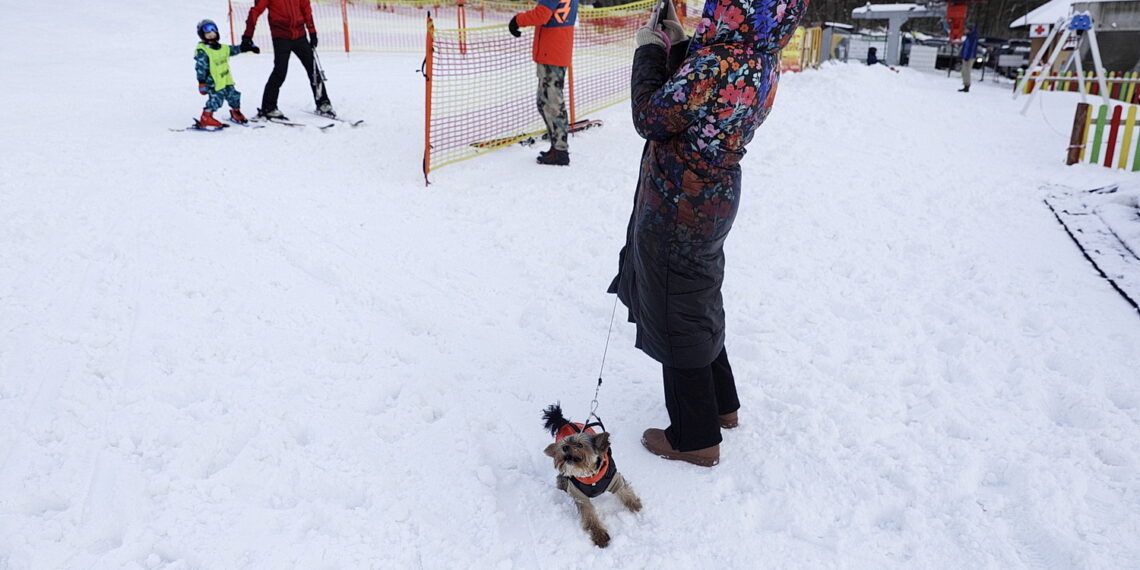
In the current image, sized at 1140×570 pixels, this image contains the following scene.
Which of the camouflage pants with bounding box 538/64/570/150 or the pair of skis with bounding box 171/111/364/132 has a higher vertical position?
the camouflage pants with bounding box 538/64/570/150

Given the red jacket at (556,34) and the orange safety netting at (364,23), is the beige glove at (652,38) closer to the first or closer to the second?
the red jacket at (556,34)

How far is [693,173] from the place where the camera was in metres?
2.32

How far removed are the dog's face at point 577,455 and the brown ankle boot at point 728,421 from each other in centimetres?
90

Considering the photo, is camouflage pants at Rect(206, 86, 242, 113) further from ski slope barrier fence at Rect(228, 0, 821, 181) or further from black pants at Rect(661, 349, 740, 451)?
black pants at Rect(661, 349, 740, 451)

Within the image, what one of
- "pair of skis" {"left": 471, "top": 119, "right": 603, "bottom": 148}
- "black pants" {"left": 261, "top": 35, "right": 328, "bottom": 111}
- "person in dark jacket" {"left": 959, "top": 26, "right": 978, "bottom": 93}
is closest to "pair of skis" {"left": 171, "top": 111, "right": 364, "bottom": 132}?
"black pants" {"left": 261, "top": 35, "right": 328, "bottom": 111}

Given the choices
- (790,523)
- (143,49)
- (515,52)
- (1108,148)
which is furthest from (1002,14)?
(790,523)

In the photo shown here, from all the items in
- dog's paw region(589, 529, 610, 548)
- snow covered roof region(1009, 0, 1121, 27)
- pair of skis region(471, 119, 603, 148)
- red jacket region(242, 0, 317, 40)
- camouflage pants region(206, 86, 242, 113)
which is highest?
snow covered roof region(1009, 0, 1121, 27)

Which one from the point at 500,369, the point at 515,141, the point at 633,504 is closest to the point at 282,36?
the point at 515,141

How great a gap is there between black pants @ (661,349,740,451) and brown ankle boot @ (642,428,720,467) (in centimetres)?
3

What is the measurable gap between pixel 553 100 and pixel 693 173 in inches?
182

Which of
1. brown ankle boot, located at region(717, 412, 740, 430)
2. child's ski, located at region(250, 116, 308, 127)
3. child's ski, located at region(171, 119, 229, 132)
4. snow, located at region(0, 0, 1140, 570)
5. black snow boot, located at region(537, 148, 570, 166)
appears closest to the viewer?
snow, located at region(0, 0, 1140, 570)

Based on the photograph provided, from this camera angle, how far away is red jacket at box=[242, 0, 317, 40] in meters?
8.17

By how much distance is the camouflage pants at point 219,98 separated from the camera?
310 inches

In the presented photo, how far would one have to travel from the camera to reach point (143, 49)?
47.4 feet
